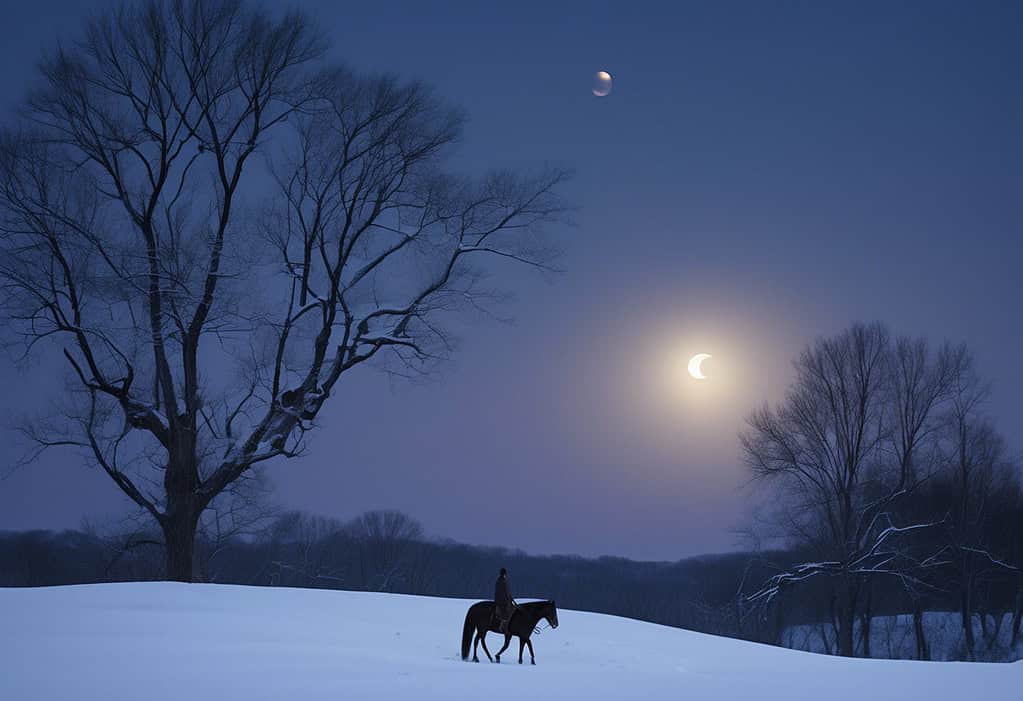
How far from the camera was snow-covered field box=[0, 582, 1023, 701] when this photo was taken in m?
8.26

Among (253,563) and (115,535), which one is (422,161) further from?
(253,563)

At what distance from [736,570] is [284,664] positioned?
28430 millimetres

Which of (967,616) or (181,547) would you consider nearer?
(181,547)

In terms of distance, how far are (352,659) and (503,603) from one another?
185 centimetres

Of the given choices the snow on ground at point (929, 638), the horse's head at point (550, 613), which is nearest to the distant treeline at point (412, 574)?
the snow on ground at point (929, 638)

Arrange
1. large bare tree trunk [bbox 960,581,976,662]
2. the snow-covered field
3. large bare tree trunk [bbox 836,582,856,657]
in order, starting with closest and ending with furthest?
the snow-covered field
large bare tree trunk [bbox 836,582,856,657]
large bare tree trunk [bbox 960,581,976,662]

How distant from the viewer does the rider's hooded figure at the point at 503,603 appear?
432 inches

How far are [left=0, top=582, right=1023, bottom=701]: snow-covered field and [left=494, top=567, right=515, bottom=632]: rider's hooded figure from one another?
0.56 m

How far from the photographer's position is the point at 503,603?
11.1 m

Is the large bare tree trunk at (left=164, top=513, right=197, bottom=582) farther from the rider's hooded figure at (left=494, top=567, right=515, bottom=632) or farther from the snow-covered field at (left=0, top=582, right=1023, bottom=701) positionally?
the rider's hooded figure at (left=494, top=567, right=515, bottom=632)

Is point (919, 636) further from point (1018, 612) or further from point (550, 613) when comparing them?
point (550, 613)

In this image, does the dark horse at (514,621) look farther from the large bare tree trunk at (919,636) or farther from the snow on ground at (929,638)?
the snow on ground at (929,638)

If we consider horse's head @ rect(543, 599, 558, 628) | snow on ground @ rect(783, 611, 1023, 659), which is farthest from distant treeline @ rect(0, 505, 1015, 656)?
horse's head @ rect(543, 599, 558, 628)

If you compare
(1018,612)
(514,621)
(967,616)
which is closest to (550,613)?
(514,621)
